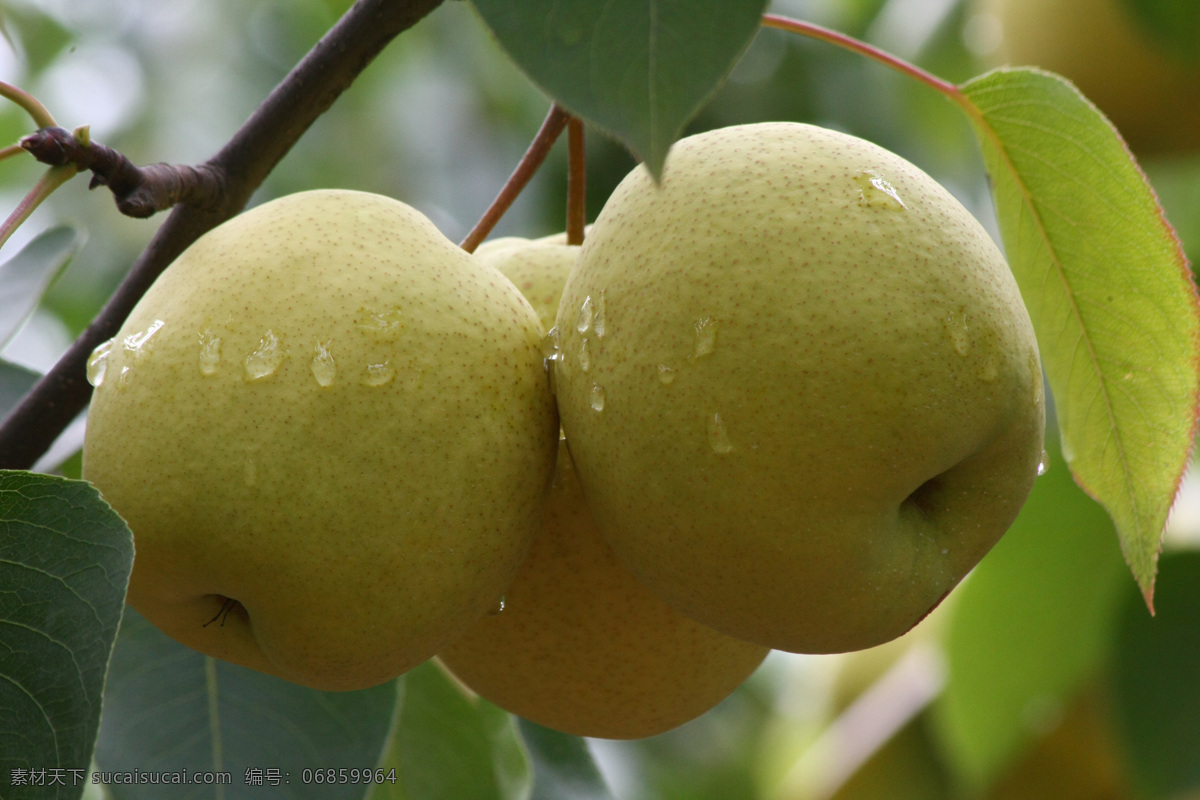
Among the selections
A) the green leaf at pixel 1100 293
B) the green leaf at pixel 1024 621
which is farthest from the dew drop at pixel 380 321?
the green leaf at pixel 1024 621

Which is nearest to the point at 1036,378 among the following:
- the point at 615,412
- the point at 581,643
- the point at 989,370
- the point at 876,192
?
the point at 989,370

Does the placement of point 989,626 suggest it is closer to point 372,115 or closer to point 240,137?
point 240,137

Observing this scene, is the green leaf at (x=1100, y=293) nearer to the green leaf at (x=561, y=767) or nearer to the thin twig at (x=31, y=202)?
the green leaf at (x=561, y=767)

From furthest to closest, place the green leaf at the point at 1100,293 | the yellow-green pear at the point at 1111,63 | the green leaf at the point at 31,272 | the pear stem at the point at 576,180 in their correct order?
the yellow-green pear at the point at 1111,63 → the green leaf at the point at 31,272 → the pear stem at the point at 576,180 → the green leaf at the point at 1100,293

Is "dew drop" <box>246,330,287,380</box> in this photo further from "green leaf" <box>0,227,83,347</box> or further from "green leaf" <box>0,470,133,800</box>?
"green leaf" <box>0,227,83,347</box>

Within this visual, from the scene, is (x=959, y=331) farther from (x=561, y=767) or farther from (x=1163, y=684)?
(x=1163, y=684)

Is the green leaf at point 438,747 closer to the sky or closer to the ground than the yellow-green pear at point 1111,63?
closer to the ground

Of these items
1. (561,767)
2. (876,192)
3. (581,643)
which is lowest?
(561,767)
